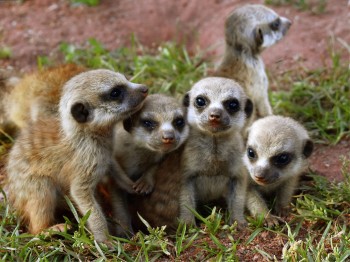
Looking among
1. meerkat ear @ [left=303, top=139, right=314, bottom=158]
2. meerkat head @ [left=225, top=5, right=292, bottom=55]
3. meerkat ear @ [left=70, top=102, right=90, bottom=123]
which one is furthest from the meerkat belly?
meerkat head @ [left=225, top=5, right=292, bottom=55]

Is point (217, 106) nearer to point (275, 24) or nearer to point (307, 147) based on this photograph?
point (307, 147)

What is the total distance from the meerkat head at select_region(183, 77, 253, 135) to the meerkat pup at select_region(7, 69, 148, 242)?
19.8 inches

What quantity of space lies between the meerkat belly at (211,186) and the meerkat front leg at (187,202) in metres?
0.08

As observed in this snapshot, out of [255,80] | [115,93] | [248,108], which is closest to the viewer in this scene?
[115,93]

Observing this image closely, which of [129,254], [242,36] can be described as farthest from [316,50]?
[129,254]

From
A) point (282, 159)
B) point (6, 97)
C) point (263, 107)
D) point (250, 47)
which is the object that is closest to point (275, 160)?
point (282, 159)

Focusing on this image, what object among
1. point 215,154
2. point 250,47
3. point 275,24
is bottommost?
point 215,154

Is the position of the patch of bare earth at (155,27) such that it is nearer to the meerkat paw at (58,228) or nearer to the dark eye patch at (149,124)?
the dark eye patch at (149,124)

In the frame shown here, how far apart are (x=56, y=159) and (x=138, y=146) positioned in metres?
0.73

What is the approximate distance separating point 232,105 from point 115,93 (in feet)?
3.13

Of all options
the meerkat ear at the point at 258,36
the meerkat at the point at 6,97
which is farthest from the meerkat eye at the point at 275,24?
the meerkat at the point at 6,97

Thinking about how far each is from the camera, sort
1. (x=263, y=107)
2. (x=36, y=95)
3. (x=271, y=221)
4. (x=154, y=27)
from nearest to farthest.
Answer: (x=271, y=221) → (x=36, y=95) → (x=263, y=107) → (x=154, y=27)

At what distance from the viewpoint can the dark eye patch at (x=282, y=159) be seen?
492cm

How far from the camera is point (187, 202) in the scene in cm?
503
